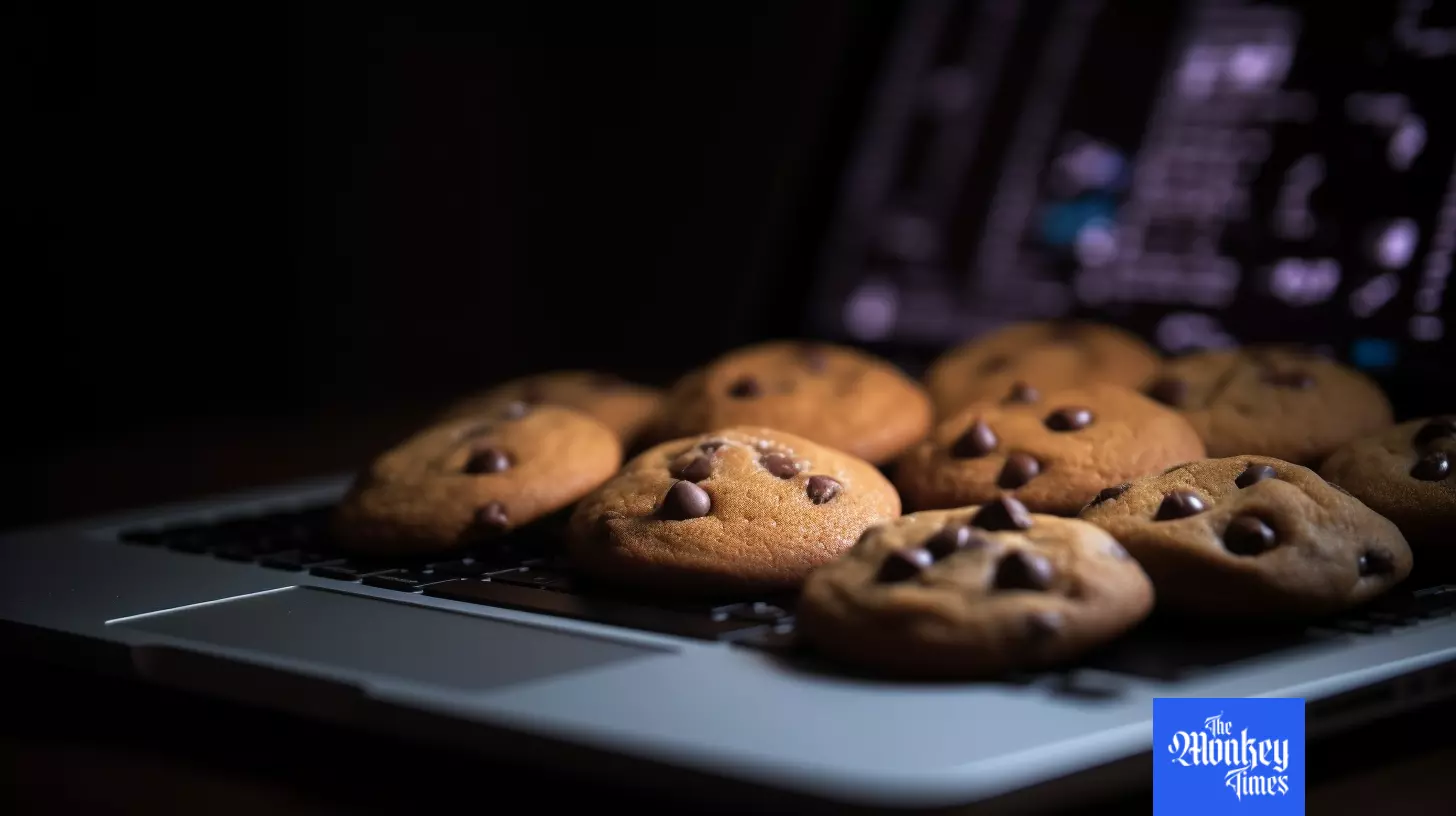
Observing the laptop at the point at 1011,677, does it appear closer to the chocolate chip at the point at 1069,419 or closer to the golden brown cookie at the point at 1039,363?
the golden brown cookie at the point at 1039,363

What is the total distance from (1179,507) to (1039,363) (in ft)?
1.76

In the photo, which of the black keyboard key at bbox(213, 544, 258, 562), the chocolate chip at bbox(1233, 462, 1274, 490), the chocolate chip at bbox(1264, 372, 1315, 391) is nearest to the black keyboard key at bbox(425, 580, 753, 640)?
the black keyboard key at bbox(213, 544, 258, 562)

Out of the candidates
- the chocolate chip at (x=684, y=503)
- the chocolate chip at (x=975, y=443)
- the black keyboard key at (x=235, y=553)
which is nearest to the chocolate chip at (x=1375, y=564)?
the chocolate chip at (x=975, y=443)

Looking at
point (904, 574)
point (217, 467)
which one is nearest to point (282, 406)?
point (217, 467)

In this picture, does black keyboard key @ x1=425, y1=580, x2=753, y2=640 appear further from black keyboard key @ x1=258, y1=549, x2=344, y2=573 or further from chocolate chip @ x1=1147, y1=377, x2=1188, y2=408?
chocolate chip @ x1=1147, y1=377, x2=1188, y2=408

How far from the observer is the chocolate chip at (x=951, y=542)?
32.8 inches

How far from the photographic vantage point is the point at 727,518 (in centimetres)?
102

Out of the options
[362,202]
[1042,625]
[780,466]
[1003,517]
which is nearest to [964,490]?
[780,466]

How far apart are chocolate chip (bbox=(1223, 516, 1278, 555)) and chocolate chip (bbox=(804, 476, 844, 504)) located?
0.91 ft

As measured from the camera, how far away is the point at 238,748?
0.87 m

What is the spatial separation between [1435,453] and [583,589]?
60cm

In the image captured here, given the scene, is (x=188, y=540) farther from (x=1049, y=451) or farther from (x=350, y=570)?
(x=1049, y=451)

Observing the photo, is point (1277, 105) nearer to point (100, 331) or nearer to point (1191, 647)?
point (1191, 647)

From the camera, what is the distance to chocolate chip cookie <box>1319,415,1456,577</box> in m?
0.97
